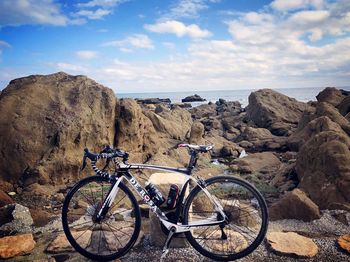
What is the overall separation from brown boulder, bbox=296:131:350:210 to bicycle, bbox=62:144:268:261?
2335mm

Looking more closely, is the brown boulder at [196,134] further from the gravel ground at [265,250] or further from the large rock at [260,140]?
the gravel ground at [265,250]

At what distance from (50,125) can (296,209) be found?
24.2ft

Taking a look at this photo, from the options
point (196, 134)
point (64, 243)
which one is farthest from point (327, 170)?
point (196, 134)

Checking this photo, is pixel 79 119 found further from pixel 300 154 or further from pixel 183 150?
pixel 300 154

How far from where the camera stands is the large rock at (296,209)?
5926 mm

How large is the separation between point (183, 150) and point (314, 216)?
8.67 metres

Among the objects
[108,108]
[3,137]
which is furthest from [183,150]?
[3,137]

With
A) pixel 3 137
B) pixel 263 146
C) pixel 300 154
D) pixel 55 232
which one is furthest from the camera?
pixel 263 146

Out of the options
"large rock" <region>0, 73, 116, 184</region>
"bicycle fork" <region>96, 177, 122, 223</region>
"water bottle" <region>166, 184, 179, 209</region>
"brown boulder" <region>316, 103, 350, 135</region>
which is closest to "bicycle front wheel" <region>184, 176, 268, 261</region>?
"water bottle" <region>166, 184, 179, 209</region>

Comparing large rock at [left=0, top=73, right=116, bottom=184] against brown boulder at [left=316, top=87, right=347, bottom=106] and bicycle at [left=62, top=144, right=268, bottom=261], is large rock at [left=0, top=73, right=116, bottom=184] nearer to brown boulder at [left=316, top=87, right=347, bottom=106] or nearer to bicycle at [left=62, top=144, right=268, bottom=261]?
bicycle at [left=62, top=144, right=268, bottom=261]

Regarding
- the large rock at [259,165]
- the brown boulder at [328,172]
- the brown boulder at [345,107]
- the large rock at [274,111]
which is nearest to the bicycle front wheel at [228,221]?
the brown boulder at [328,172]

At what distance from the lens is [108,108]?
35.4ft

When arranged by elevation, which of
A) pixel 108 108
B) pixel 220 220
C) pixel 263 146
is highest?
pixel 108 108

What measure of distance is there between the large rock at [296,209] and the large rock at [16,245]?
4576 millimetres
